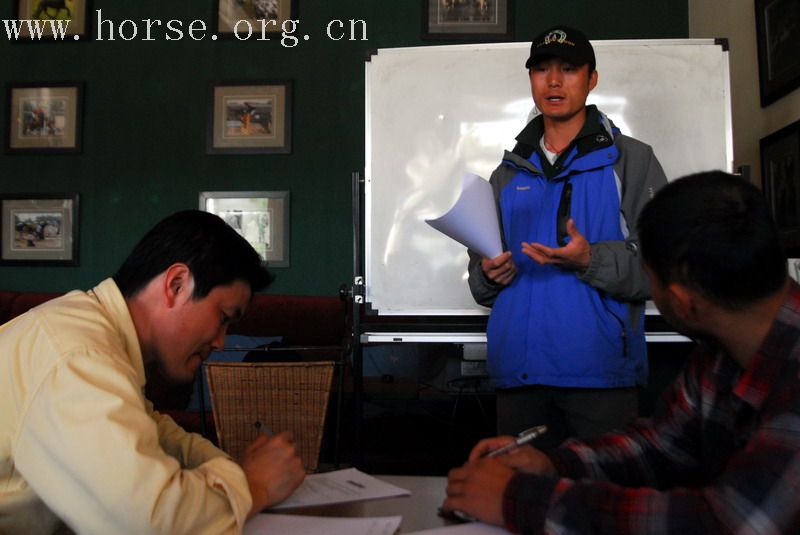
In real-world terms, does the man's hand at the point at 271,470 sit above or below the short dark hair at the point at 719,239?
below

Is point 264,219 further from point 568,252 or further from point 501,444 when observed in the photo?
point 501,444

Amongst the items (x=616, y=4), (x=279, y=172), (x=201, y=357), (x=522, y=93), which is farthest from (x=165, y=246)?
(x=616, y=4)

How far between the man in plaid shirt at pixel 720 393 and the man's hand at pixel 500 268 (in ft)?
2.60

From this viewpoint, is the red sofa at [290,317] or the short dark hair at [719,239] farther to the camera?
the red sofa at [290,317]

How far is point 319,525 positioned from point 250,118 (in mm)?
3393

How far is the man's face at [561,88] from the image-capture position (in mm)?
1921

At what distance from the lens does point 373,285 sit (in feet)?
9.05

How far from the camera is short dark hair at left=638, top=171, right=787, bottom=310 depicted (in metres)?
0.81

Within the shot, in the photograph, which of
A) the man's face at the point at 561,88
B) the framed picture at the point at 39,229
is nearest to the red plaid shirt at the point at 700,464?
the man's face at the point at 561,88

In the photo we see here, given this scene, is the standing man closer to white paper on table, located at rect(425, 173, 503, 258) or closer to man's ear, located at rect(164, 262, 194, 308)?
white paper on table, located at rect(425, 173, 503, 258)

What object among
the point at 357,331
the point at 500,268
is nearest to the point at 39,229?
the point at 357,331

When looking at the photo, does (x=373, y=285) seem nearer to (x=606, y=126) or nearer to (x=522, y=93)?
(x=522, y=93)

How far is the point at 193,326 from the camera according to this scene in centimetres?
104

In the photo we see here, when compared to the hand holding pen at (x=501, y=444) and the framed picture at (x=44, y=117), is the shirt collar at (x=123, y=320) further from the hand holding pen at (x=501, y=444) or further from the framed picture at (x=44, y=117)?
the framed picture at (x=44, y=117)
